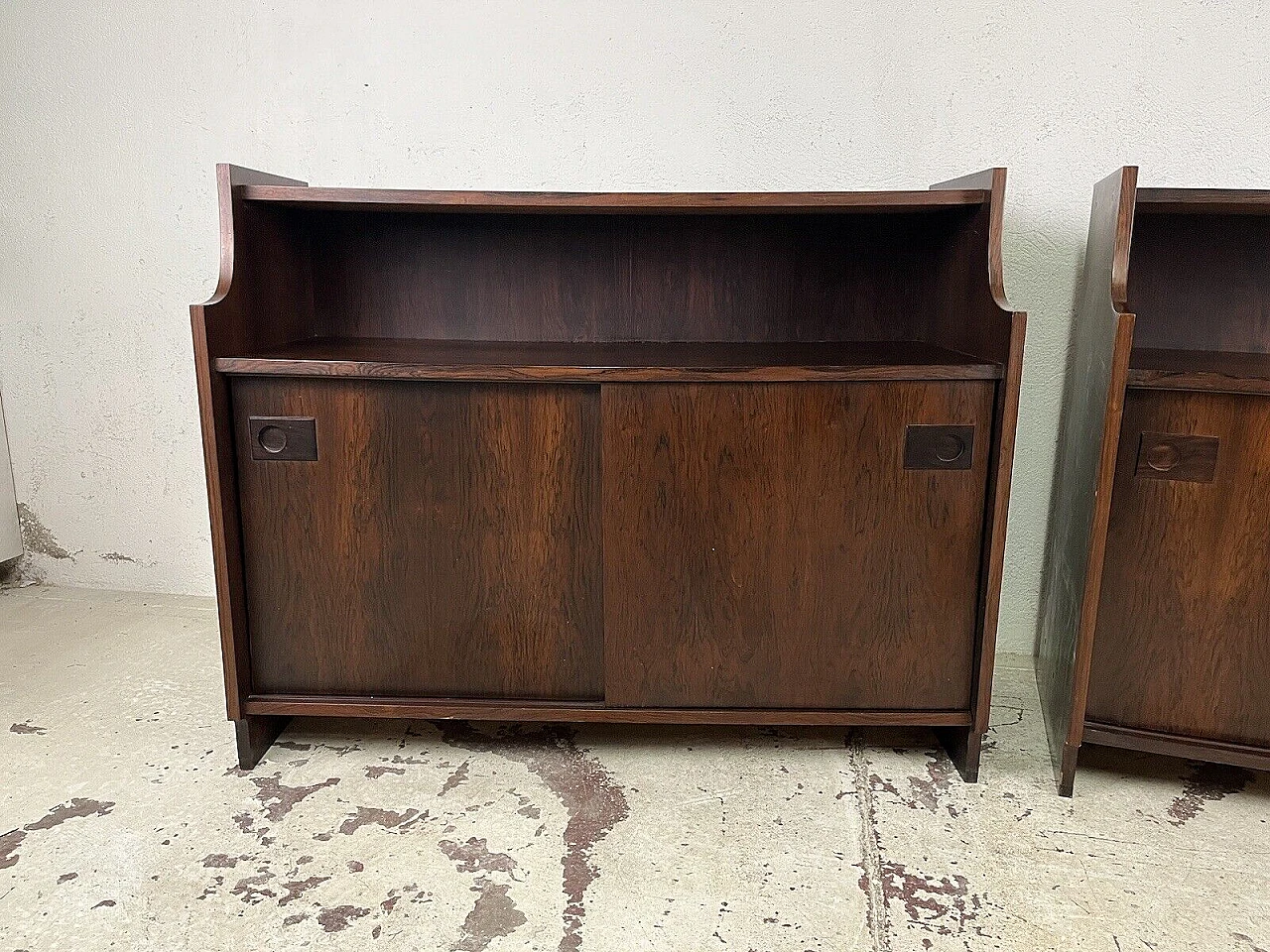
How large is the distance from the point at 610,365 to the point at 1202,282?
1.24 meters

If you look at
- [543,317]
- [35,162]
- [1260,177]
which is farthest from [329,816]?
[1260,177]

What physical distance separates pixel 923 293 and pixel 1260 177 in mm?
729

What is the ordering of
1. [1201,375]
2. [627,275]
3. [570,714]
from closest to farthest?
[1201,375] < [570,714] < [627,275]

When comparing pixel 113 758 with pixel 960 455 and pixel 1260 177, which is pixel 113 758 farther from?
pixel 1260 177

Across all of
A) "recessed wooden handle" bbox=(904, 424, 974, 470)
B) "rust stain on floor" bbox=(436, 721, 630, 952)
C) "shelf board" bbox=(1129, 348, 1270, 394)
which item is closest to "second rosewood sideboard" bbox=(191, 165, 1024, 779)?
"recessed wooden handle" bbox=(904, 424, 974, 470)

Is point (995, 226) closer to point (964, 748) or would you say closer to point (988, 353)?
point (988, 353)

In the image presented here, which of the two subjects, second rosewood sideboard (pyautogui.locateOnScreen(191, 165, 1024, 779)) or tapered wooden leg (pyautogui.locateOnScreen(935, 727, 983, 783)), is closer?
second rosewood sideboard (pyautogui.locateOnScreen(191, 165, 1024, 779))

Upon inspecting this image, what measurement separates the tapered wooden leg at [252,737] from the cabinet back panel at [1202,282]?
6.27 feet

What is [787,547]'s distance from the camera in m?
1.57

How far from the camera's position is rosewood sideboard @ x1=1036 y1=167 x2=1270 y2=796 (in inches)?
56.5

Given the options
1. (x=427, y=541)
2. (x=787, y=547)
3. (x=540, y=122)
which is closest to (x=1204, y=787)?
(x=787, y=547)

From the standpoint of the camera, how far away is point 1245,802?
62.2 inches

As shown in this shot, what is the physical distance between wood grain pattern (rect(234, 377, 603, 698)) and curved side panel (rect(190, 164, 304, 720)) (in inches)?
1.2

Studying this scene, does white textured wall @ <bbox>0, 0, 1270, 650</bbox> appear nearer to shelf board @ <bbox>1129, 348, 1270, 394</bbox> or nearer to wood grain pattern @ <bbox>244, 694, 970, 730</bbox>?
shelf board @ <bbox>1129, 348, 1270, 394</bbox>
